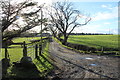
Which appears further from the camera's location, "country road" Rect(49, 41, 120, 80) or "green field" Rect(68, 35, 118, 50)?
"green field" Rect(68, 35, 118, 50)

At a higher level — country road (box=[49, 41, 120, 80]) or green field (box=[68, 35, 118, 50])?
green field (box=[68, 35, 118, 50])

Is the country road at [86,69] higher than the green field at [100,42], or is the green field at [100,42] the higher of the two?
the green field at [100,42]

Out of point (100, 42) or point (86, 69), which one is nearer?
point (86, 69)

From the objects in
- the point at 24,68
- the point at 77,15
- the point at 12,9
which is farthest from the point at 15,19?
the point at 77,15

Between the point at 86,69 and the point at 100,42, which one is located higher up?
the point at 100,42

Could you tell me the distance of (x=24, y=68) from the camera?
23.6ft

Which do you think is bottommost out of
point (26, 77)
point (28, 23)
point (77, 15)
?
point (26, 77)

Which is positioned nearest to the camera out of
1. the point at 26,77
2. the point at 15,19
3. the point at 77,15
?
the point at 26,77

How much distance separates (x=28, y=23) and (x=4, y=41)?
1.60m

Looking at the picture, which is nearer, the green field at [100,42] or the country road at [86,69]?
the country road at [86,69]

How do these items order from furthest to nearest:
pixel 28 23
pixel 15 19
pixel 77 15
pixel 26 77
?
pixel 77 15
pixel 28 23
pixel 15 19
pixel 26 77

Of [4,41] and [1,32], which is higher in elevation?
[1,32]

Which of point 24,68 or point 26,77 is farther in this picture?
point 24,68

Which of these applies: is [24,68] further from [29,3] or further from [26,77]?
[29,3]
